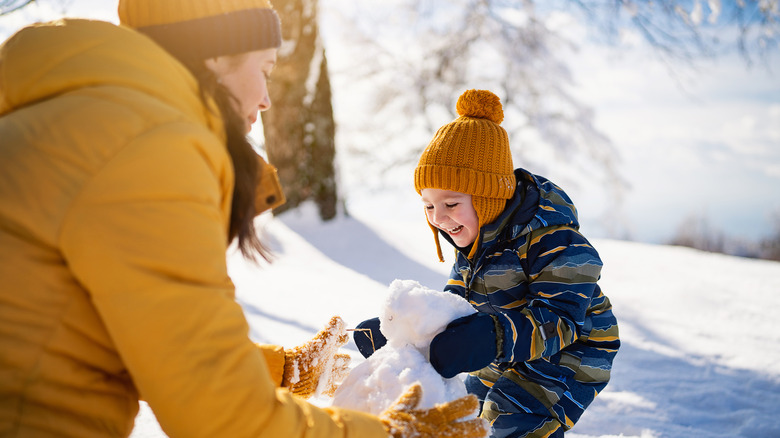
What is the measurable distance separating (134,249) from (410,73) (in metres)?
13.5

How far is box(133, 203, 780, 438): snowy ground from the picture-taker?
100 inches

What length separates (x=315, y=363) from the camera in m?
1.62

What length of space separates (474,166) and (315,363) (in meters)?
0.99

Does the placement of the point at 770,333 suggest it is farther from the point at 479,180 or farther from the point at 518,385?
the point at 479,180

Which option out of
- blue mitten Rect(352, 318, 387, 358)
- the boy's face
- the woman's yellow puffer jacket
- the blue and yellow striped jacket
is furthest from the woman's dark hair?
the boy's face

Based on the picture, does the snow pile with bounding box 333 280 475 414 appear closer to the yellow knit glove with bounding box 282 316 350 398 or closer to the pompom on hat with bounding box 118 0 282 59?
the yellow knit glove with bounding box 282 316 350 398

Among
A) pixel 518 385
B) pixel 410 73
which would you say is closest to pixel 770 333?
pixel 518 385

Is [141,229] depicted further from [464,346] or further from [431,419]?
[464,346]

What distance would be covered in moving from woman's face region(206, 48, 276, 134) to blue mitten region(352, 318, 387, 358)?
3.10 ft

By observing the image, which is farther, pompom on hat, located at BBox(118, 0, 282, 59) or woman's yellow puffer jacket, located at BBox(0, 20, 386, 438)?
pompom on hat, located at BBox(118, 0, 282, 59)

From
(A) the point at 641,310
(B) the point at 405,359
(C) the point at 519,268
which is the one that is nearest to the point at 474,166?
(C) the point at 519,268

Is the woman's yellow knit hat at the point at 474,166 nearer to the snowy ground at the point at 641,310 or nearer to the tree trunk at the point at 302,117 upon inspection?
the snowy ground at the point at 641,310

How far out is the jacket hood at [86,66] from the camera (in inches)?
37.2

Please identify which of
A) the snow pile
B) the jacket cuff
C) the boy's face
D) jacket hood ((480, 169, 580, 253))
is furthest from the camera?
the boy's face
